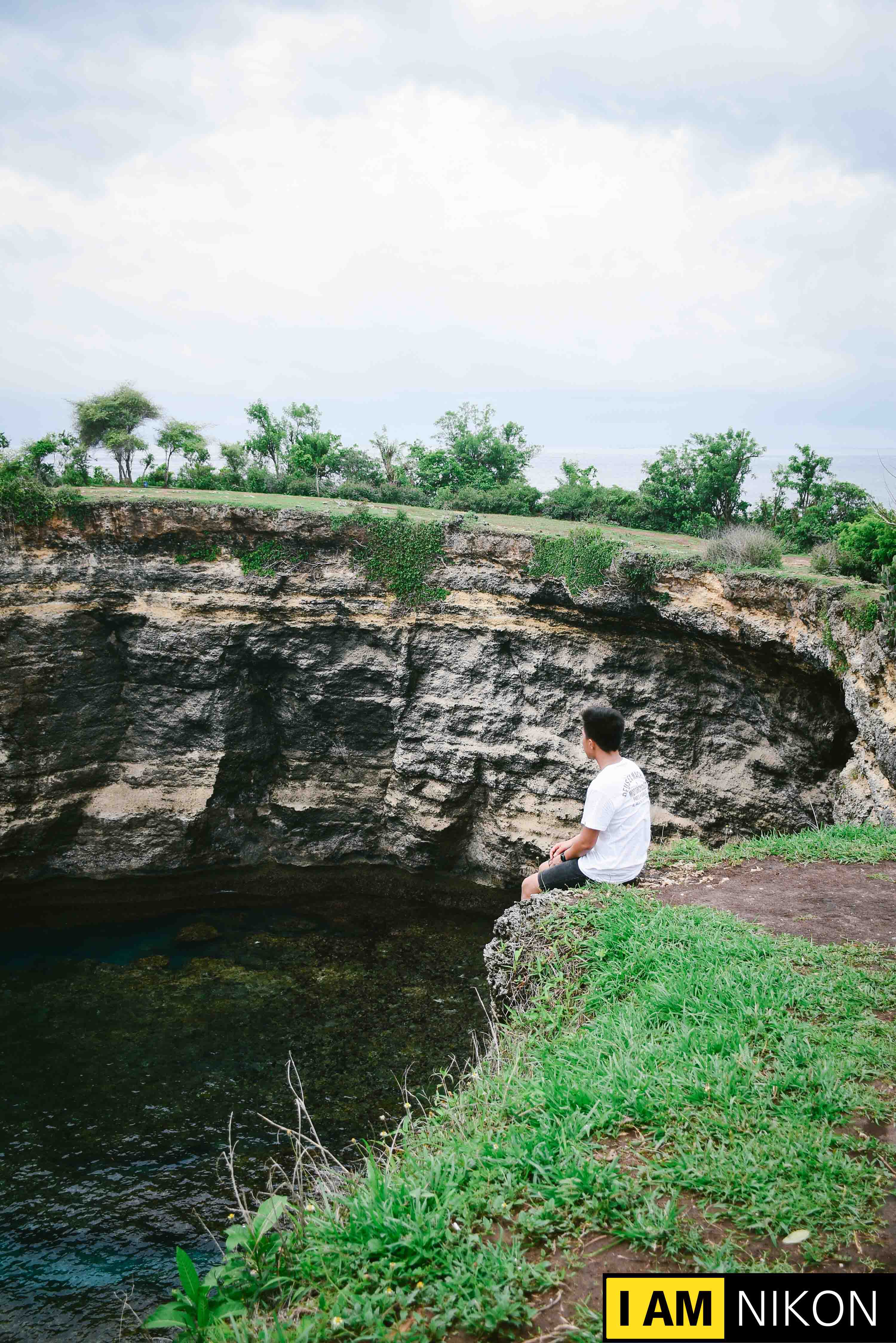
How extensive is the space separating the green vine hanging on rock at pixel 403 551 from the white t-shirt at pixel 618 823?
7684 millimetres

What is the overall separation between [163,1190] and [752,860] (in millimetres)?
6558

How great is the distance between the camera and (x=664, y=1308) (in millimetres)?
2449

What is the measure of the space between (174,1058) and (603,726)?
23.9 feet

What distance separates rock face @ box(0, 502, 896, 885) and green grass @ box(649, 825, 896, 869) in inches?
153

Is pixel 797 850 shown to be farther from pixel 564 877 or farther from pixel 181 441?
pixel 181 441

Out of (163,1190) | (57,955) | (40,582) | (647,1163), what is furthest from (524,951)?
(40,582)

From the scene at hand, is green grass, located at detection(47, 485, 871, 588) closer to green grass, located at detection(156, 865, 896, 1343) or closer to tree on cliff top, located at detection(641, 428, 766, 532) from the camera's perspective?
tree on cliff top, located at detection(641, 428, 766, 532)

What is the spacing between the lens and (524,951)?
215 inches

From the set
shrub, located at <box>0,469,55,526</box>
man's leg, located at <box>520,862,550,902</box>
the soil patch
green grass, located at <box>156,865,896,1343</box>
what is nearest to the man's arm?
man's leg, located at <box>520,862,550,902</box>

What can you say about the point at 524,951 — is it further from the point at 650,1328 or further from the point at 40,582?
the point at 40,582

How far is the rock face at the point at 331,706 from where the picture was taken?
1227cm

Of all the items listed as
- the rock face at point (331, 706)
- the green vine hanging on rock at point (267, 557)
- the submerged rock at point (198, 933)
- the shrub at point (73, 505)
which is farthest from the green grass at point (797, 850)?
the shrub at point (73, 505)

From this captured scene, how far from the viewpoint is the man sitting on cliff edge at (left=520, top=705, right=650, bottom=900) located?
548 cm

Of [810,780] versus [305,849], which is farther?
[305,849]
